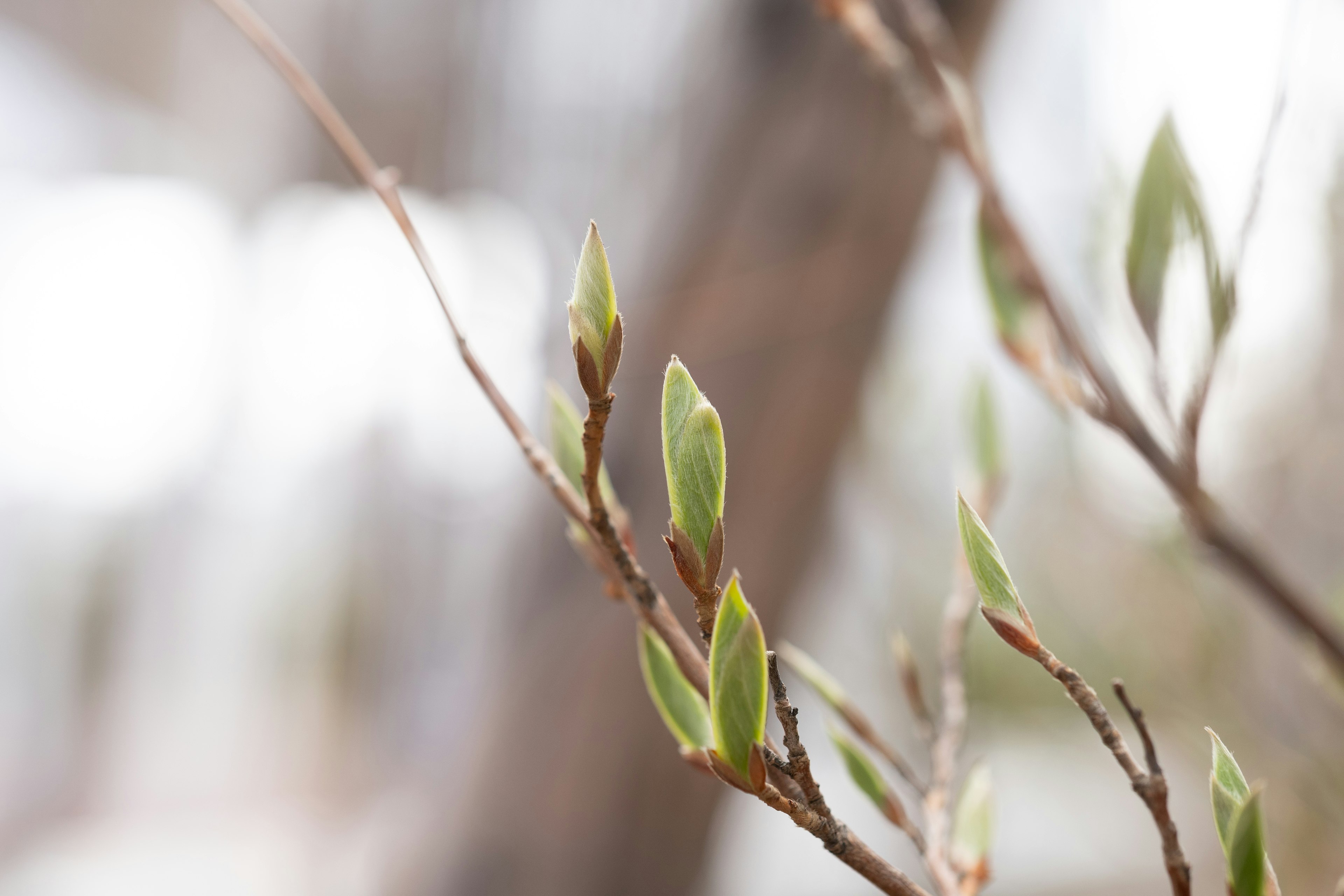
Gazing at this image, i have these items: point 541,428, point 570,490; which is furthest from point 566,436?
point 541,428

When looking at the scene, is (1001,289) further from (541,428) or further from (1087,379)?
(541,428)

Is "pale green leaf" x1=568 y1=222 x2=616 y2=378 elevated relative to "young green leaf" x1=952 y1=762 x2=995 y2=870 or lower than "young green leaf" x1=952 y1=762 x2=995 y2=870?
elevated

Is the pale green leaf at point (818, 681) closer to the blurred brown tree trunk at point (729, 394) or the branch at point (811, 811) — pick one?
the branch at point (811, 811)

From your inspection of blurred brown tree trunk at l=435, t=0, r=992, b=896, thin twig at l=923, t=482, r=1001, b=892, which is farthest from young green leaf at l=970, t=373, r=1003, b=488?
blurred brown tree trunk at l=435, t=0, r=992, b=896

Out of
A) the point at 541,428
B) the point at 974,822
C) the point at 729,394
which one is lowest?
the point at 974,822

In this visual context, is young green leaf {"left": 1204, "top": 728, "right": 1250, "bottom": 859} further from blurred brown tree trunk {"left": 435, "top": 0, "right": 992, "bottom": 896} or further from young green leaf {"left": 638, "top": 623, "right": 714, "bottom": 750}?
blurred brown tree trunk {"left": 435, "top": 0, "right": 992, "bottom": 896}

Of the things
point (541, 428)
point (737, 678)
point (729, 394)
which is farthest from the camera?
point (541, 428)

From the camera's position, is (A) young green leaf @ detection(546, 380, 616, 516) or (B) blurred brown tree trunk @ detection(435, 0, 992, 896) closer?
(A) young green leaf @ detection(546, 380, 616, 516)
